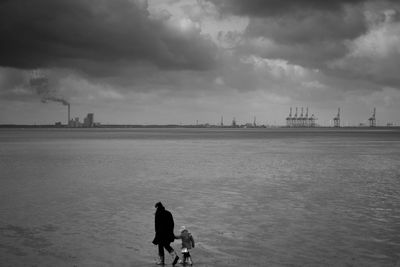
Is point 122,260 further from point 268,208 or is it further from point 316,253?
point 268,208

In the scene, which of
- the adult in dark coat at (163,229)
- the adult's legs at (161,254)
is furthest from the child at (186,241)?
the adult's legs at (161,254)

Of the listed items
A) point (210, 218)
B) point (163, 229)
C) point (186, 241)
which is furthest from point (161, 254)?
point (210, 218)

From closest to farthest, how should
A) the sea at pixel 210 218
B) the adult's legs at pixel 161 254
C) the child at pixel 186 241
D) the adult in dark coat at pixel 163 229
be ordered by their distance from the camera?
the child at pixel 186 241
the adult in dark coat at pixel 163 229
the adult's legs at pixel 161 254
the sea at pixel 210 218

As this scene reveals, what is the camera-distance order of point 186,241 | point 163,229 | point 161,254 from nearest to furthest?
point 186,241
point 163,229
point 161,254

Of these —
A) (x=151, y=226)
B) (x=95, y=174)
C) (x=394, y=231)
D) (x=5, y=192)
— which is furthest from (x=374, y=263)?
(x=95, y=174)

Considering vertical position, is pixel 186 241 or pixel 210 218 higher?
pixel 186 241

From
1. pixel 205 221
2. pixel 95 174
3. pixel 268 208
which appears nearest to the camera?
pixel 205 221

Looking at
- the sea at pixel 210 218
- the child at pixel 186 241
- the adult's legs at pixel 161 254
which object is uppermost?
the child at pixel 186 241

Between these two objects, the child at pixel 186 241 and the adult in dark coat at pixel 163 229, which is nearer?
the child at pixel 186 241

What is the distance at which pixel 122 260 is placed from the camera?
14.6m

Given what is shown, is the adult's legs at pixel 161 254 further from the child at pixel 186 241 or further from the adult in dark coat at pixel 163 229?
the child at pixel 186 241

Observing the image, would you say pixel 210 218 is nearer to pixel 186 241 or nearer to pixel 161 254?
pixel 161 254

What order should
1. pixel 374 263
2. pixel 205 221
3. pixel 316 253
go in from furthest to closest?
pixel 205 221 → pixel 316 253 → pixel 374 263

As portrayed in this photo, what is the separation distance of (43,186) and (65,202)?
27.1 feet
